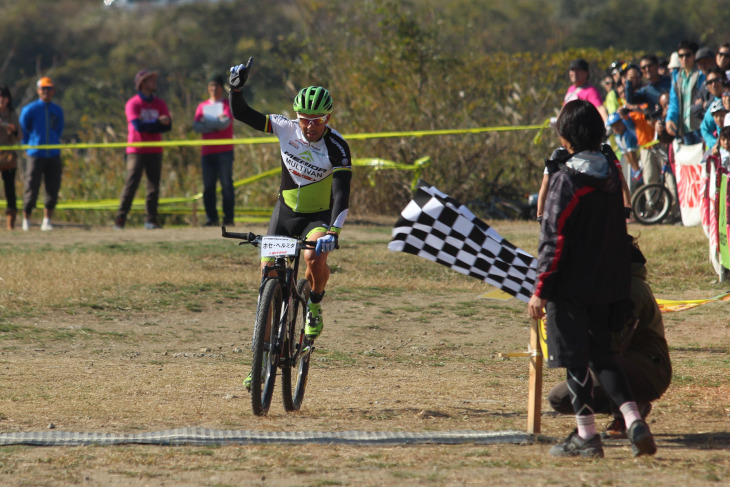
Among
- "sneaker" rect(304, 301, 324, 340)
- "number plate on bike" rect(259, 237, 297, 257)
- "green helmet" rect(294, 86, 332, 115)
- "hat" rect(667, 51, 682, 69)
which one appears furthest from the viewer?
A: "hat" rect(667, 51, 682, 69)

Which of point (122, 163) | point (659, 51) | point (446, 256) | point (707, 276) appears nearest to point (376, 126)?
point (122, 163)

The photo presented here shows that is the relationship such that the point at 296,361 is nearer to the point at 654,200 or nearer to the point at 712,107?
the point at 712,107

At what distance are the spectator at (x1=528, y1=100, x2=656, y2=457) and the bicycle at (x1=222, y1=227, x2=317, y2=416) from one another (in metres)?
1.78

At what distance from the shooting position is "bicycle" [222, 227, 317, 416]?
6.27 m

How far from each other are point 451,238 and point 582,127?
987 mm

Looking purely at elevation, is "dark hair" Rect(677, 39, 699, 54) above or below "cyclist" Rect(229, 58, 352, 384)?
above

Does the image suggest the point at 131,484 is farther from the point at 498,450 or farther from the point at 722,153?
the point at 722,153

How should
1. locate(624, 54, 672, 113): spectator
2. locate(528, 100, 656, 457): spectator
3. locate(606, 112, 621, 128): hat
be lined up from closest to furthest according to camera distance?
locate(528, 100, 656, 457): spectator
locate(624, 54, 672, 113): spectator
locate(606, 112, 621, 128): hat

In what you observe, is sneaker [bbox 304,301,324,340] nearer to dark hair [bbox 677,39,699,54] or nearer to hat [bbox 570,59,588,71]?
dark hair [bbox 677,39,699,54]

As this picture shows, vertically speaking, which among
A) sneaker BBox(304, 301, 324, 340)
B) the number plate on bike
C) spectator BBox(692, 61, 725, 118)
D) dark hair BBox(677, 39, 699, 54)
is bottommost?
sneaker BBox(304, 301, 324, 340)

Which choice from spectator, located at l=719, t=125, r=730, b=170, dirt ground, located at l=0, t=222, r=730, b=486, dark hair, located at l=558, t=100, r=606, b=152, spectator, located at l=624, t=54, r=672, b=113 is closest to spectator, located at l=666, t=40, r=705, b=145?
spectator, located at l=624, t=54, r=672, b=113

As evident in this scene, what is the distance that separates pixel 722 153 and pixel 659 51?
52873mm

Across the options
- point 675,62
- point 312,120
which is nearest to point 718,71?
point 675,62

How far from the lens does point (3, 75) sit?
52.8 meters
